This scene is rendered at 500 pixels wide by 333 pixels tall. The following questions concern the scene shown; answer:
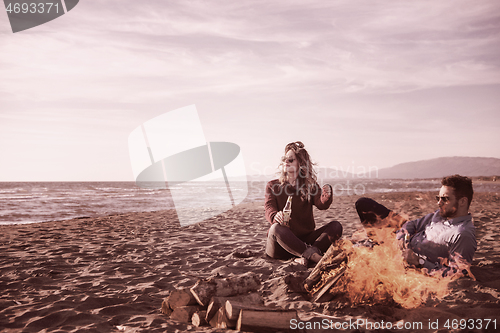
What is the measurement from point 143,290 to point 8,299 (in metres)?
1.66

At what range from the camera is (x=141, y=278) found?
4.86 metres

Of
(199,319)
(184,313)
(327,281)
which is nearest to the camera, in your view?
(199,319)

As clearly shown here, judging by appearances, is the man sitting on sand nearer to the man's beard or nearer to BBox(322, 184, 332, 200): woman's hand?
the man's beard

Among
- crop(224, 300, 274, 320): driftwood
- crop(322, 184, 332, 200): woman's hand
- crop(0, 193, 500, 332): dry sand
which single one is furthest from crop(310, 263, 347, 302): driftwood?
crop(322, 184, 332, 200): woman's hand

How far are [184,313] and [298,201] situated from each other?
2.60m

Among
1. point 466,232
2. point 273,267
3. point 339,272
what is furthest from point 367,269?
point 273,267

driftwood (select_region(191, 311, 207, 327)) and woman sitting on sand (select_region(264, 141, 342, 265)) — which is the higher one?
woman sitting on sand (select_region(264, 141, 342, 265))

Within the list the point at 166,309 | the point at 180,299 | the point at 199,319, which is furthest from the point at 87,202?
the point at 199,319

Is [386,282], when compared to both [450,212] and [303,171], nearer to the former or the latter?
[450,212]

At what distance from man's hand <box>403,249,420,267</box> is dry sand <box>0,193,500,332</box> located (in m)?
0.47

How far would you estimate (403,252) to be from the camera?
3.74m

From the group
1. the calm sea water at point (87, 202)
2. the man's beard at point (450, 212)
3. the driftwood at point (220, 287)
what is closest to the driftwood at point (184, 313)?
the driftwood at point (220, 287)

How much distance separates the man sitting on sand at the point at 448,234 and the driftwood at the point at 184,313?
2.56 meters

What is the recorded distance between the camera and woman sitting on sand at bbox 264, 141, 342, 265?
5090 millimetres
